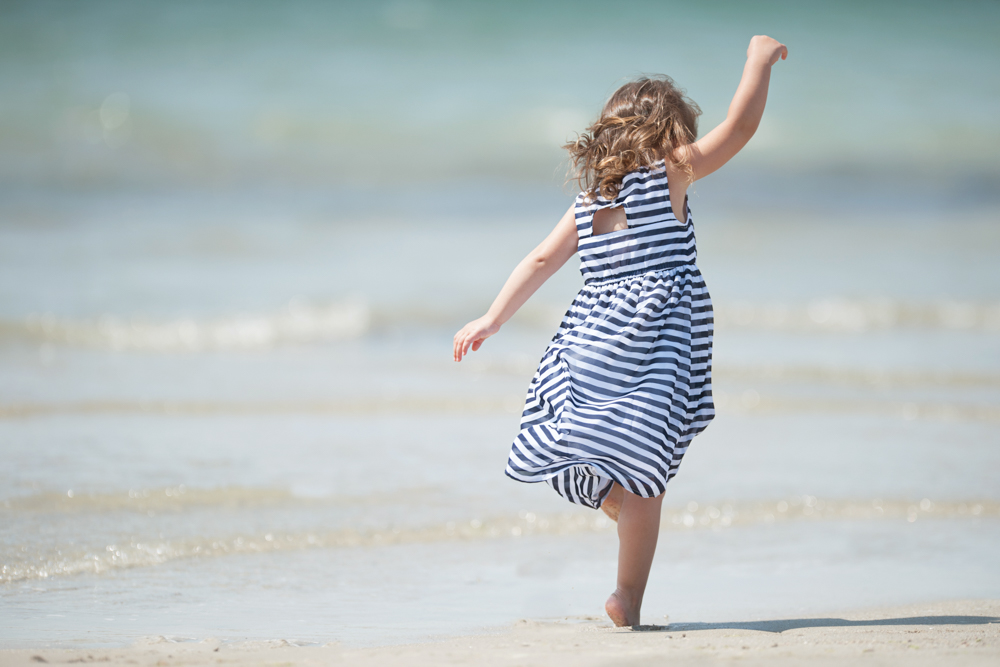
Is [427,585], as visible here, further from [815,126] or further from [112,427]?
[815,126]

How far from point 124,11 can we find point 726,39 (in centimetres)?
1254

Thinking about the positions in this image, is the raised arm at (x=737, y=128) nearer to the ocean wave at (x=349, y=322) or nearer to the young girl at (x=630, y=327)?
the young girl at (x=630, y=327)

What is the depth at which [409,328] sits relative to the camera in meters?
7.13

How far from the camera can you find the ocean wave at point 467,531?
8.70 feet

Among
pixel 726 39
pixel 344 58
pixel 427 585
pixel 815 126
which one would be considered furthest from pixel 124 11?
pixel 427 585

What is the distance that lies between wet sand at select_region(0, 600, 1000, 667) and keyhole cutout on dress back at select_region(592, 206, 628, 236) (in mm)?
952

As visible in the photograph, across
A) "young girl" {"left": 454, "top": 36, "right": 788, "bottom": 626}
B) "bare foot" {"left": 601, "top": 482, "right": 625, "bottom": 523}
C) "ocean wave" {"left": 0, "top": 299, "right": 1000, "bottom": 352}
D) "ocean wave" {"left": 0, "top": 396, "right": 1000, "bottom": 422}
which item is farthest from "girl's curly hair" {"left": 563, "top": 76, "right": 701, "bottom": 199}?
"ocean wave" {"left": 0, "top": 299, "right": 1000, "bottom": 352}

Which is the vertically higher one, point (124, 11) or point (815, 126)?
point (124, 11)

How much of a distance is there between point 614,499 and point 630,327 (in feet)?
1.42

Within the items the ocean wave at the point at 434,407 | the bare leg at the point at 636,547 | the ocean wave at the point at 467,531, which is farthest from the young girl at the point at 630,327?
the ocean wave at the point at 434,407

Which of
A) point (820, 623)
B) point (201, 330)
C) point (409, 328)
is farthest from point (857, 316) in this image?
point (820, 623)

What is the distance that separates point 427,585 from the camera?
8.57ft

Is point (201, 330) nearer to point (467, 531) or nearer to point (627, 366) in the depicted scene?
point (467, 531)

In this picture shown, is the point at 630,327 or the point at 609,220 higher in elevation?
the point at 609,220
